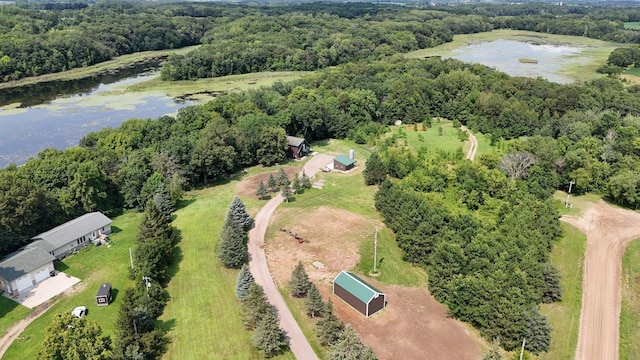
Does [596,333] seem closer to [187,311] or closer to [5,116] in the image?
[187,311]

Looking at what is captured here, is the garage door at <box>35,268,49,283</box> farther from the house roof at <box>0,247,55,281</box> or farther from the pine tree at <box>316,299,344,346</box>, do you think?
the pine tree at <box>316,299,344,346</box>

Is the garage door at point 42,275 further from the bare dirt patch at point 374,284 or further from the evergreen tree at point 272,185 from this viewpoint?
the evergreen tree at point 272,185

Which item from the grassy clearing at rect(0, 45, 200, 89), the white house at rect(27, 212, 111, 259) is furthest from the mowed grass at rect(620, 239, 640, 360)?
the grassy clearing at rect(0, 45, 200, 89)

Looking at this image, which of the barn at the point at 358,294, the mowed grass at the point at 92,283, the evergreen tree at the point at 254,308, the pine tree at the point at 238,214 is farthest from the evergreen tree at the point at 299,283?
the mowed grass at the point at 92,283

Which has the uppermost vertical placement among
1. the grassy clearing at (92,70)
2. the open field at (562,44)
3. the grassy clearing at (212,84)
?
the open field at (562,44)

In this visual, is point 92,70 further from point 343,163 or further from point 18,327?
point 18,327

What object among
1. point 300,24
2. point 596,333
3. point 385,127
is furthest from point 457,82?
point 300,24

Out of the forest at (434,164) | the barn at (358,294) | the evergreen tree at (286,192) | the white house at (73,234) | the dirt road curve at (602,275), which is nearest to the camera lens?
the dirt road curve at (602,275)
